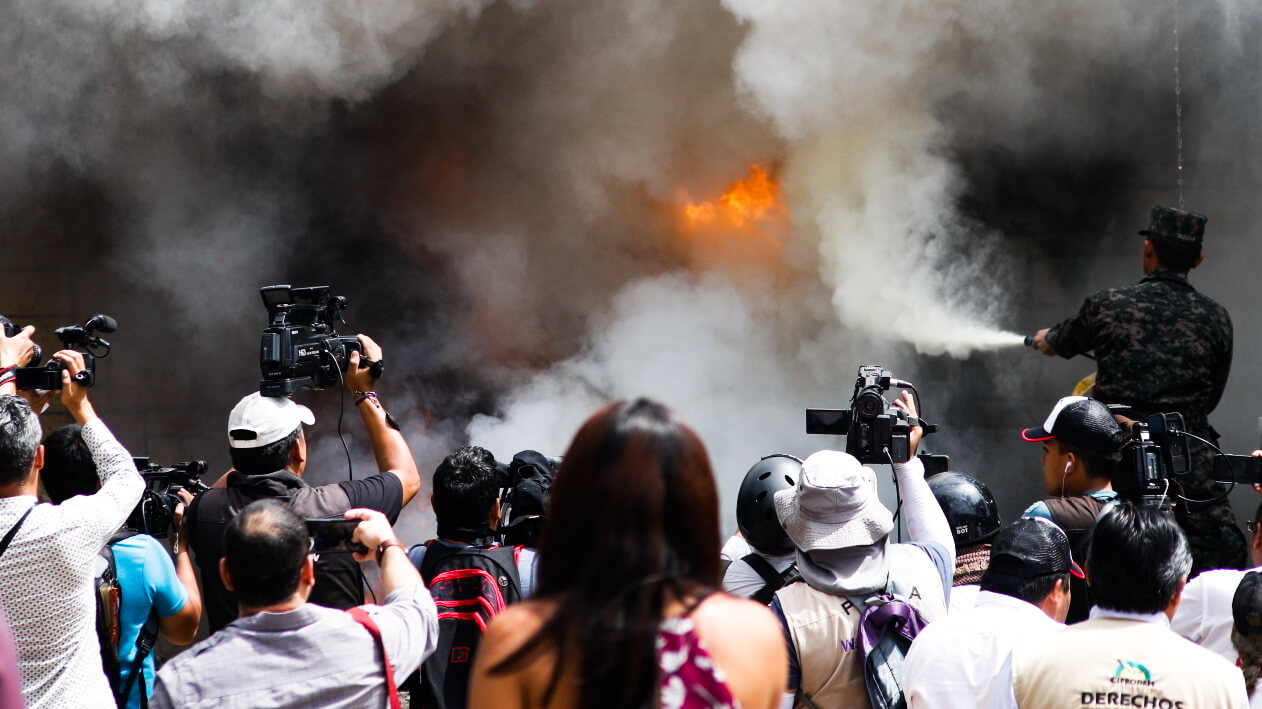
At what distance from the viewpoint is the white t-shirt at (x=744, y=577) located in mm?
2926

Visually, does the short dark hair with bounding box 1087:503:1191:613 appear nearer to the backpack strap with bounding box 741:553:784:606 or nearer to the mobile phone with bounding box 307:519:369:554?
the backpack strap with bounding box 741:553:784:606

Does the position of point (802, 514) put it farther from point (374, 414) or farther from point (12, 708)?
point (12, 708)

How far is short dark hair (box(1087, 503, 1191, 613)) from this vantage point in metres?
2.26

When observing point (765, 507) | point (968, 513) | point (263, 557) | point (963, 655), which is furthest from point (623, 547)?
point (968, 513)

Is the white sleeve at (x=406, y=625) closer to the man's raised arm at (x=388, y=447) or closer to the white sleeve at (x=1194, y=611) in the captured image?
the man's raised arm at (x=388, y=447)

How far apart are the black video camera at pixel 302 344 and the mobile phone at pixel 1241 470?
279 centimetres

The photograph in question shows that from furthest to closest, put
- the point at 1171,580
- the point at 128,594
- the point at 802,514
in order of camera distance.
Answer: the point at 128,594, the point at 802,514, the point at 1171,580

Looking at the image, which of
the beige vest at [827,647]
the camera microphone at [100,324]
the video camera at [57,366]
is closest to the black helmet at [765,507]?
the beige vest at [827,647]

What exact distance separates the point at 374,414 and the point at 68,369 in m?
0.88

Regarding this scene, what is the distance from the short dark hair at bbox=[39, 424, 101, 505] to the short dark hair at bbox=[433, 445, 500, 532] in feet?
3.29

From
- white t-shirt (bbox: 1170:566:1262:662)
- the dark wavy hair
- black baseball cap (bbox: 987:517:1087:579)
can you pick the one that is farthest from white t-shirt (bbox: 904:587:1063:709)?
the dark wavy hair

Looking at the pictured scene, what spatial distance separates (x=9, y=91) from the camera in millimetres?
6312

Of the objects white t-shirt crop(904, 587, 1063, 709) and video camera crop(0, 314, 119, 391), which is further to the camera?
video camera crop(0, 314, 119, 391)

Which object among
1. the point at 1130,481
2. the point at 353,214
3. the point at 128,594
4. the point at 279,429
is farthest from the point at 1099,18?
the point at 128,594
